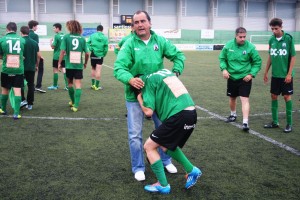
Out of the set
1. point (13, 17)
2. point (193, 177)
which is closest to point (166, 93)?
point (193, 177)

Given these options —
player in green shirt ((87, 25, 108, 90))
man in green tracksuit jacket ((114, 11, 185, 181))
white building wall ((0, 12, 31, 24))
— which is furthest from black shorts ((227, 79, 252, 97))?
white building wall ((0, 12, 31, 24))

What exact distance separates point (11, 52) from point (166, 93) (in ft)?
15.8

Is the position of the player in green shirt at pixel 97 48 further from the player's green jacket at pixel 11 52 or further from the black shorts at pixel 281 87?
the black shorts at pixel 281 87

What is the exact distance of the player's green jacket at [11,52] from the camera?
6.91m

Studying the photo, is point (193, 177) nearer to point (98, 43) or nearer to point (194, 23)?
point (98, 43)

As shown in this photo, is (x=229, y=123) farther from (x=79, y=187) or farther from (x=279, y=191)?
A: (x=79, y=187)

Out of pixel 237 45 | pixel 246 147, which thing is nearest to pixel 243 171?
pixel 246 147

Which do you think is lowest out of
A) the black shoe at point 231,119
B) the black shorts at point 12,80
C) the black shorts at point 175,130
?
the black shoe at point 231,119

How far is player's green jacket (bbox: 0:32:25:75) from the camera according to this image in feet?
22.7

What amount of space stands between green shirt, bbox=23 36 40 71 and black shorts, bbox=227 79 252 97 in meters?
4.68

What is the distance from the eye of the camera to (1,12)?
38.3 metres

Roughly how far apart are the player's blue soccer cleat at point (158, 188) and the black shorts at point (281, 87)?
3678 mm

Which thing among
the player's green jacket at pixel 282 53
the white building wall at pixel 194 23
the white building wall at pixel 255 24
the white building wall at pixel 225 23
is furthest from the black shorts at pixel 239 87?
the white building wall at pixel 255 24

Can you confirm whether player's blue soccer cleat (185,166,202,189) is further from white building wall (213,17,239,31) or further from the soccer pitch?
white building wall (213,17,239,31)
